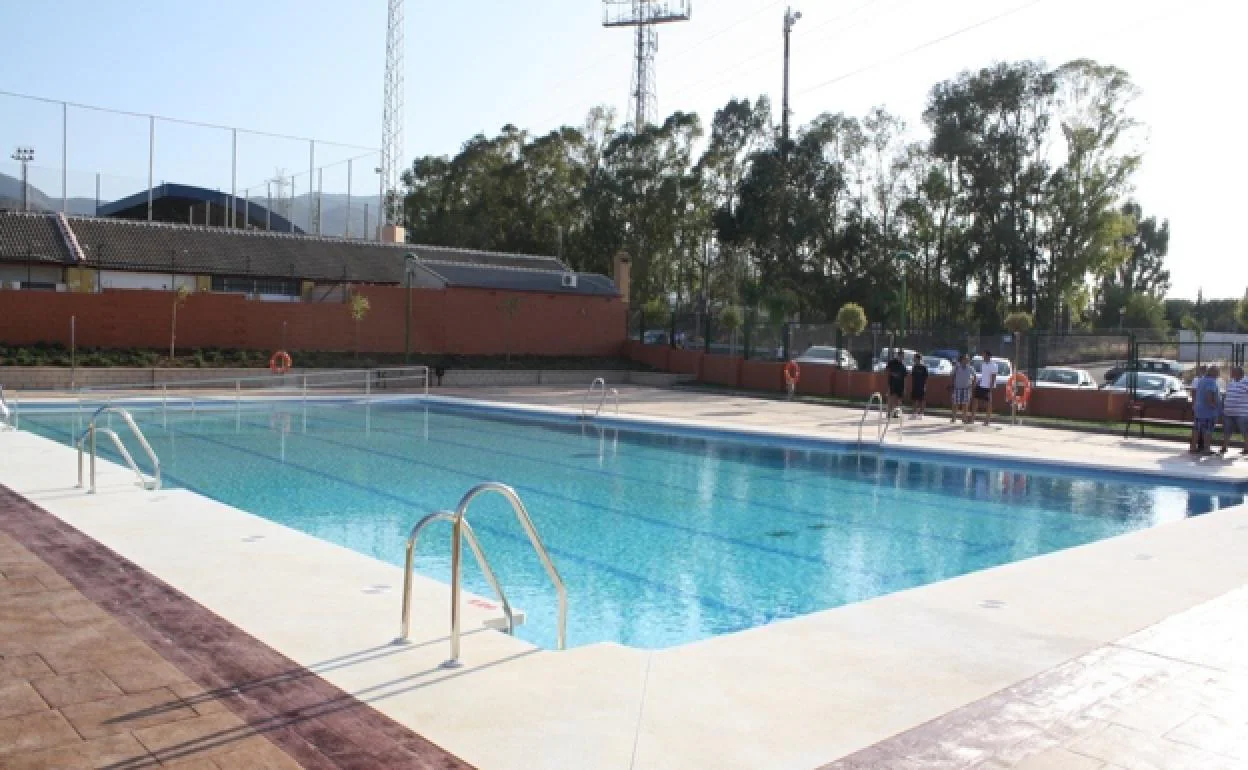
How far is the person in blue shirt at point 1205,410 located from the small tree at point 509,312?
2159 centimetres

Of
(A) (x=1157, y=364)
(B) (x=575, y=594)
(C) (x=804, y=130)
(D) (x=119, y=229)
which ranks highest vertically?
(C) (x=804, y=130)

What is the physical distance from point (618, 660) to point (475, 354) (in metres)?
29.7

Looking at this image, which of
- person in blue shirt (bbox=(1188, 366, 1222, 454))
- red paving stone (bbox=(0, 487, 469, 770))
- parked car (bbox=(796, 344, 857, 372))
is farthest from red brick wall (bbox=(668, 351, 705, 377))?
red paving stone (bbox=(0, 487, 469, 770))

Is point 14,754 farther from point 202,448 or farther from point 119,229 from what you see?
point 119,229

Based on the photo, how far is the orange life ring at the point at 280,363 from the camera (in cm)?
2706

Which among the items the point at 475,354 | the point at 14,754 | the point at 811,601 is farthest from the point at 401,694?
the point at 475,354

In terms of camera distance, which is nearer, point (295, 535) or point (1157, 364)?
point (295, 535)

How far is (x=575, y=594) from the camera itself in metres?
8.40

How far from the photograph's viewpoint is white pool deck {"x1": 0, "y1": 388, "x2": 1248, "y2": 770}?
13.8 feet

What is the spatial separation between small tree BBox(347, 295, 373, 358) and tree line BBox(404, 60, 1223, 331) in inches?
525

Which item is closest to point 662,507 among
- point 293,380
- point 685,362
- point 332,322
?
point 293,380

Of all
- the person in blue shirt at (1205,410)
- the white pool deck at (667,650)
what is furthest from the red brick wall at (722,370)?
the white pool deck at (667,650)

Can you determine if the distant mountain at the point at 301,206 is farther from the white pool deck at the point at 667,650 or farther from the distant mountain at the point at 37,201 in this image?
the white pool deck at the point at 667,650

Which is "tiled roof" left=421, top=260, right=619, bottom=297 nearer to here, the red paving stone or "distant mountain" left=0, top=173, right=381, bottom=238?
"distant mountain" left=0, top=173, right=381, bottom=238
